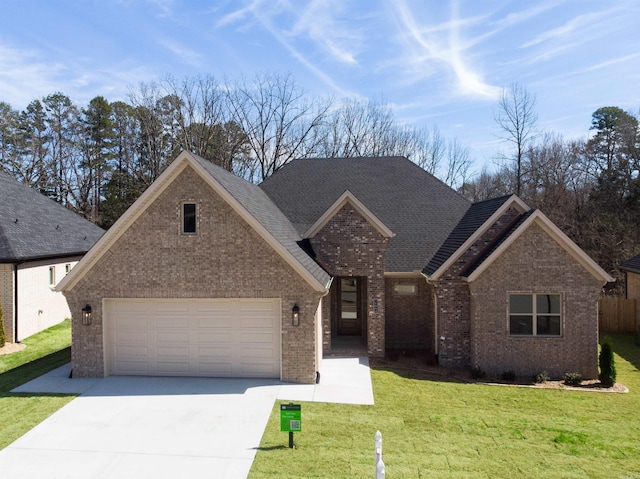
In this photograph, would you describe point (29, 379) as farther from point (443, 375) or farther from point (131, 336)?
point (443, 375)

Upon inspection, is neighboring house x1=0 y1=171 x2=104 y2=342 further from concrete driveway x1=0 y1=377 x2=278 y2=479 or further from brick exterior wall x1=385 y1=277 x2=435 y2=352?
brick exterior wall x1=385 y1=277 x2=435 y2=352

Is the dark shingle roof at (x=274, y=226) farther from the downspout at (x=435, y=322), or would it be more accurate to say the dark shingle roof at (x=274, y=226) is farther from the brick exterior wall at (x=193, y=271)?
the downspout at (x=435, y=322)

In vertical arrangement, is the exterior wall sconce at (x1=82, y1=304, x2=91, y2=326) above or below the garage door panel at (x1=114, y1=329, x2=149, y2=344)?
above

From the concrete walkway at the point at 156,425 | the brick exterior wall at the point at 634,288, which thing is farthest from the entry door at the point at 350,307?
the brick exterior wall at the point at 634,288

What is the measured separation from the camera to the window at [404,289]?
16.5m

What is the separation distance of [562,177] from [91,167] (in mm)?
43087

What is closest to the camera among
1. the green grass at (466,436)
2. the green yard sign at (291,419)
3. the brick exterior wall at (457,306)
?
the green grass at (466,436)

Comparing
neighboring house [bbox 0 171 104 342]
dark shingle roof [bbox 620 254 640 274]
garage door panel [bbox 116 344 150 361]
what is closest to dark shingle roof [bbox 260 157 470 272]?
garage door panel [bbox 116 344 150 361]

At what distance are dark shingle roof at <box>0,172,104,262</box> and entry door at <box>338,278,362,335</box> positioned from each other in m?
12.3

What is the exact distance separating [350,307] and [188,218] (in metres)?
8.20

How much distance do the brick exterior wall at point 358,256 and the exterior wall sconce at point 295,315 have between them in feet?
11.4

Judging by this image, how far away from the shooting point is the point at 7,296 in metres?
16.8

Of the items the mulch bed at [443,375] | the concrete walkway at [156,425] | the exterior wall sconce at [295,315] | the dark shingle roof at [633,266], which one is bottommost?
the mulch bed at [443,375]

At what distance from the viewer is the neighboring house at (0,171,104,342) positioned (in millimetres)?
16823
